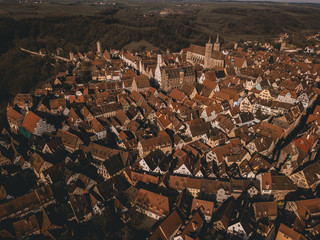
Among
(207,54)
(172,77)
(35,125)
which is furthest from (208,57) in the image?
(35,125)

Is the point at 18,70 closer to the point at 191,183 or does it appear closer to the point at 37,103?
the point at 37,103

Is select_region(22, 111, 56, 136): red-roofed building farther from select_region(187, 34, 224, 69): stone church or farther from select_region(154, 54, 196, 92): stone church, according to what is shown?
select_region(187, 34, 224, 69): stone church

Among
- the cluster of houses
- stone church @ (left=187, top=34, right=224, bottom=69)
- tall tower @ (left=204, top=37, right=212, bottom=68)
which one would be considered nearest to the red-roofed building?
the cluster of houses

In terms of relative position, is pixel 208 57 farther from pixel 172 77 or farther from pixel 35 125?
pixel 35 125

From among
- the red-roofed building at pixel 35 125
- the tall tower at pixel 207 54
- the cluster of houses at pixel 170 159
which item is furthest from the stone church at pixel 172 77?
the red-roofed building at pixel 35 125

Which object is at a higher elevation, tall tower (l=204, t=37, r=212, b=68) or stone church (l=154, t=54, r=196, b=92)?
tall tower (l=204, t=37, r=212, b=68)

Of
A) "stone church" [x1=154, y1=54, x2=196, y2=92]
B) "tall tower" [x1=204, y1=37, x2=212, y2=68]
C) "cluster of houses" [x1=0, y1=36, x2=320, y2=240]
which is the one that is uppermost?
"tall tower" [x1=204, y1=37, x2=212, y2=68]

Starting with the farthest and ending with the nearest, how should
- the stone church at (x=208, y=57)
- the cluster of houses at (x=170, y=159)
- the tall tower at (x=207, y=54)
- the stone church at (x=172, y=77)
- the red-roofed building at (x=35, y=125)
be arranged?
the stone church at (x=208, y=57) → the tall tower at (x=207, y=54) → the stone church at (x=172, y=77) → the red-roofed building at (x=35, y=125) → the cluster of houses at (x=170, y=159)

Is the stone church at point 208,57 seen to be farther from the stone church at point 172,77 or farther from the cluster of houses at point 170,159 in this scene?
the cluster of houses at point 170,159

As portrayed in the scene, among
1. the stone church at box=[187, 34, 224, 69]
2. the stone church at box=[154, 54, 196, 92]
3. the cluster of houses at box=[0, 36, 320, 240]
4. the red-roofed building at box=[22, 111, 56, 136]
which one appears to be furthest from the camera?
the stone church at box=[187, 34, 224, 69]
